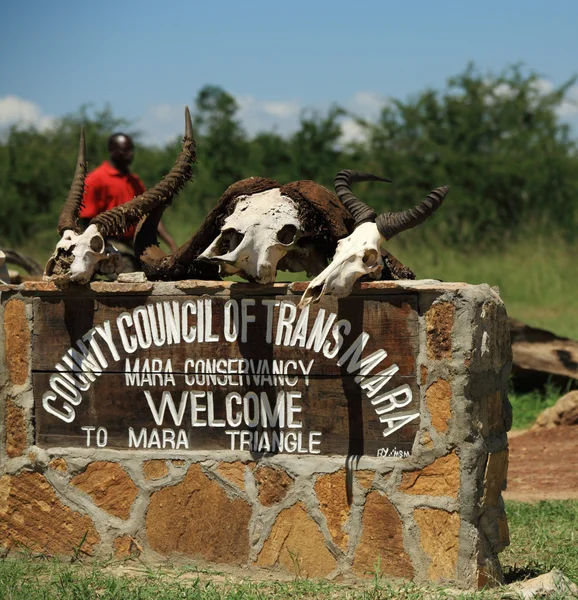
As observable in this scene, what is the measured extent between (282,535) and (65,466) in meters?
1.14

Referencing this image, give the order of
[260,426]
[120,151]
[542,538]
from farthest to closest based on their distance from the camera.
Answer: [120,151]
[542,538]
[260,426]

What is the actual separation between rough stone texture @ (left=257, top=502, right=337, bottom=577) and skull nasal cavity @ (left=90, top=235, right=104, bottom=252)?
1.53m

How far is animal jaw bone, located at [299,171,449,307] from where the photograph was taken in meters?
4.17

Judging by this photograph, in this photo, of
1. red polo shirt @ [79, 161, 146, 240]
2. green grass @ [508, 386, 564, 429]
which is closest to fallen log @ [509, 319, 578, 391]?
green grass @ [508, 386, 564, 429]

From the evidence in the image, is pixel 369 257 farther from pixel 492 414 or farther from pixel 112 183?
pixel 112 183

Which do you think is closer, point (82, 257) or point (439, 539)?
point (439, 539)

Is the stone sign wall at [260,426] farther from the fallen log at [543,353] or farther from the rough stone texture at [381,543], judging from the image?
the fallen log at [543,353]

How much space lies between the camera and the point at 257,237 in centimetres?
448

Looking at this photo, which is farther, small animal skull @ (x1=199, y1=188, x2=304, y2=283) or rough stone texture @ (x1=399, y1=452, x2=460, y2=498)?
small animal skull @ (x1=199, y1=188, x2=304, y2=283)

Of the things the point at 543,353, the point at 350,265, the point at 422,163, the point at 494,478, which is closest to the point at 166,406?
the point at 350,265

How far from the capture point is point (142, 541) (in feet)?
15.5

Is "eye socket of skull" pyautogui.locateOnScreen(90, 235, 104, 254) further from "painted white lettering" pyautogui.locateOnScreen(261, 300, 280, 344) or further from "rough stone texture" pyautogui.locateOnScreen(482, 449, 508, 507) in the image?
"rough stone texture" pyautogui.locateOnScreen(482, 449, 508, 507)

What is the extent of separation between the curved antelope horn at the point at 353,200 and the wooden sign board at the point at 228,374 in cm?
40

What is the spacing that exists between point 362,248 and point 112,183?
3.63 metres
